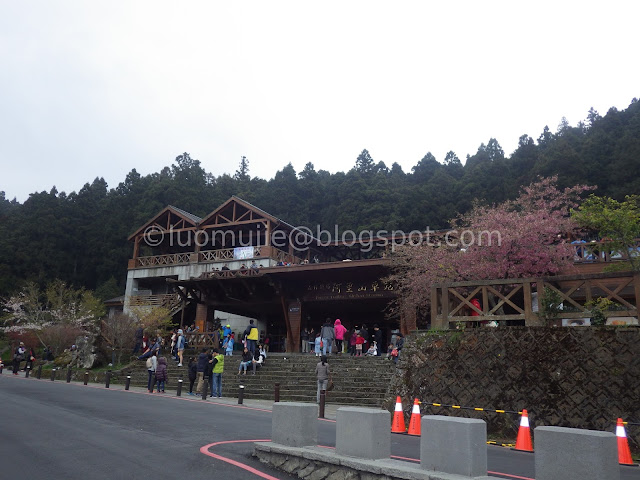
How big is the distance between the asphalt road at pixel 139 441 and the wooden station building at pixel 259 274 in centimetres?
1143

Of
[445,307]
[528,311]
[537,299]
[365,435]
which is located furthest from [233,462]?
[537,299]

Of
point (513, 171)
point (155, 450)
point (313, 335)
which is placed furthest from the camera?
point (513, 171)

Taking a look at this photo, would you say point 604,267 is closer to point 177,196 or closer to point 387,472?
point 387,472

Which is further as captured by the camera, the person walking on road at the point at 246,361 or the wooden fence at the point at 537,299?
the person walking on road at the point at 246,361

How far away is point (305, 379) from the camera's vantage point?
18344mm

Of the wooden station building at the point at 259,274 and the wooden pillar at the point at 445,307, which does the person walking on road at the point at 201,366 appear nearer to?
the wooden station building at the point at 259,274

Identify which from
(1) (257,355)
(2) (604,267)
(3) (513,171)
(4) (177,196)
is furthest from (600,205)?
(4) (177,196)

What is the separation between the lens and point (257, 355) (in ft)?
67.7

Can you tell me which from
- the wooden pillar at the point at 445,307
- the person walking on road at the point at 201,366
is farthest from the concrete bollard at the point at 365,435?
the person walking on road at the point at 201,366

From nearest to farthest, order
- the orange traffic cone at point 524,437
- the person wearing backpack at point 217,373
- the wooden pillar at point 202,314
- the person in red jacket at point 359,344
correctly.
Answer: the orange traffic cone at point 524,437 → the person wearing backpack at point 217,373 → the person in red jacket at point 359,344 → the wooden pillar at point 202,314

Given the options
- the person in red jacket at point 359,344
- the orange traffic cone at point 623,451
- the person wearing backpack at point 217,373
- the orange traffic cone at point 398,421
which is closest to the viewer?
the orange traffic cone at point 623,451

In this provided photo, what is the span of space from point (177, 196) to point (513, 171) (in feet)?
109

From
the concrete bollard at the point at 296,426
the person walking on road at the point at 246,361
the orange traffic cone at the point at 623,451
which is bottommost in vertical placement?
the orange traffic cone at the point at 623,451

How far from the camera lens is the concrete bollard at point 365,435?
20.1ft
